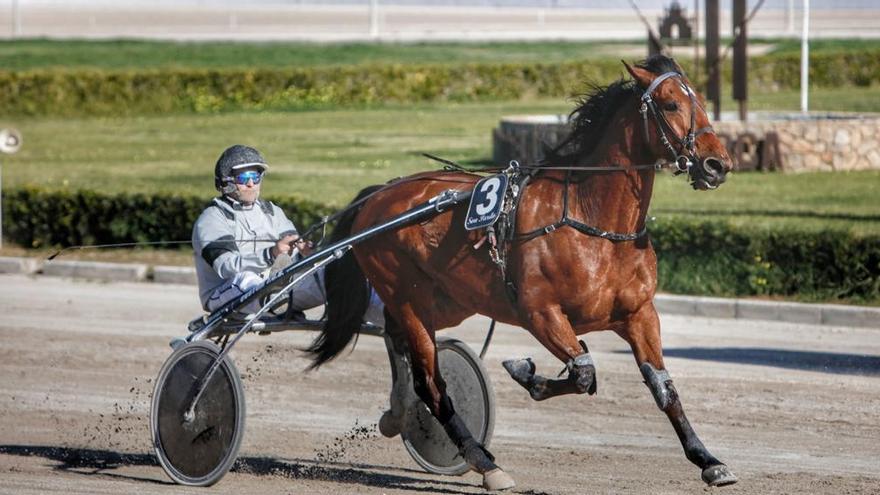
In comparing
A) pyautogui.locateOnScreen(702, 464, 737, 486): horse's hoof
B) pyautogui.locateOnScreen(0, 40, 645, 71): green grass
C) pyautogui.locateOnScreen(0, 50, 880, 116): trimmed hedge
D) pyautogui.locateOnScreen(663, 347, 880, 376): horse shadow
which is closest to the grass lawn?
pyautogui.locateOnScreen(0, 40, 645, 71): green grass

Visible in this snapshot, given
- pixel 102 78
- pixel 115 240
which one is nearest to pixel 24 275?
pixel 115 240

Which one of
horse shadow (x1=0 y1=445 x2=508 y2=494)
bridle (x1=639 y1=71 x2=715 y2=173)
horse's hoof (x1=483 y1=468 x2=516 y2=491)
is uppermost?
bridle (x1=639 y1=71 x2=715 y2=173)

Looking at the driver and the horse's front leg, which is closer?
the horse's front leg

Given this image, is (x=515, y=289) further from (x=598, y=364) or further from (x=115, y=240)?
(x=115, y=240)

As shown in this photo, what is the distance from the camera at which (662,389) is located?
6055mm

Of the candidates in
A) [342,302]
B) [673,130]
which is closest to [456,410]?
[342,302]

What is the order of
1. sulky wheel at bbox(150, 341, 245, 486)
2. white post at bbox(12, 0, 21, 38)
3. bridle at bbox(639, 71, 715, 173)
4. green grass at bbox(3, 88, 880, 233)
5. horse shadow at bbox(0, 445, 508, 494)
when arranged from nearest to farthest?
bridle at bbox(639, 71, 715, 173) → sulky wheel at bbox(150, 341, 245, 486) → horse shadow at bbox(0, 445, 508, 494) → green grass at bbox(3, 88, 880, 233) → white post at bbox(12, 0, 21, 38)

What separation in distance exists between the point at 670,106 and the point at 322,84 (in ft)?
79.6

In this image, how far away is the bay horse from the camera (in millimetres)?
6082

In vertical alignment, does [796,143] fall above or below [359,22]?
below

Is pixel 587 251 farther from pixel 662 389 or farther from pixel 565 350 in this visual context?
pixel 662 389

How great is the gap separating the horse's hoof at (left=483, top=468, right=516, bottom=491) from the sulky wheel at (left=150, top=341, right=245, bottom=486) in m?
1.14

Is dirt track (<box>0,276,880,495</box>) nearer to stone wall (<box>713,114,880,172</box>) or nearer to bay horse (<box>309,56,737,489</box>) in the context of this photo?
bay horse (<box>309,56,737,489</box>)

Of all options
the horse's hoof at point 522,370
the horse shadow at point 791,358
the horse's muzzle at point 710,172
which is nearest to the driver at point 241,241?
the horse's hoof at point 522,370
